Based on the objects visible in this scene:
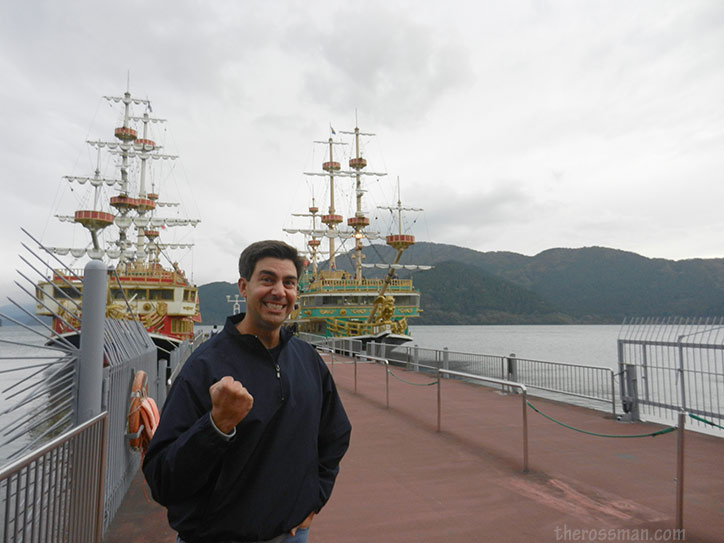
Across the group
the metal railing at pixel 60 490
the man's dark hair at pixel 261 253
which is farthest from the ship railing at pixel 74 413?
the man's dark hair at pixel 261 253

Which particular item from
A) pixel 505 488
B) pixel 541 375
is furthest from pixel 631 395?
pixel 541 375

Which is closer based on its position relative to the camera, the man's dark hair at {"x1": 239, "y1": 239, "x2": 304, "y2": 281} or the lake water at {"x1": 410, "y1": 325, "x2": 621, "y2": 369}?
the man's dark hair at {"x1": 239, "y1": 239, "x2": 304, "y2": 281}

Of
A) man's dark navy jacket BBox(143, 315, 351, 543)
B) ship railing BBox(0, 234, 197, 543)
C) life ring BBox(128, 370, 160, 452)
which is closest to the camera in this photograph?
man's dark navy jacket BBox(143, 315, 351, 543)

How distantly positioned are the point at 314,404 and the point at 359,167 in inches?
1986

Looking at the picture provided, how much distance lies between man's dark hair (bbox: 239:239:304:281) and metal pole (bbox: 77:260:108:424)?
2319 mm

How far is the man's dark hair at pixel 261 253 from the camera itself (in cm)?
212

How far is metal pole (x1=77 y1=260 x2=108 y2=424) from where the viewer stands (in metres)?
3.73

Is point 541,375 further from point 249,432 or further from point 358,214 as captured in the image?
point 358,214

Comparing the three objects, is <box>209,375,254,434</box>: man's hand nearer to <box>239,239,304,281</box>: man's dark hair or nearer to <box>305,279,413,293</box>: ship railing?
<box>239,239,304,281</box>: man's dark hair

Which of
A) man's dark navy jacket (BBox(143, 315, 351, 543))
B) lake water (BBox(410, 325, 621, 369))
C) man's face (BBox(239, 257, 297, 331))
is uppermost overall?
man's face (BBox(239, 257, 297, 331))

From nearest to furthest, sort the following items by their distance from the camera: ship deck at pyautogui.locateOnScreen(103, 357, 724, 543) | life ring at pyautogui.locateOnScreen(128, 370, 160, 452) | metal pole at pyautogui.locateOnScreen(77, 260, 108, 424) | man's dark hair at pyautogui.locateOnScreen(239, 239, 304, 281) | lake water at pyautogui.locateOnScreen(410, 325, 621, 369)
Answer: man's dark hair at pyautogui.locateOnScreen(239, 239, 304, 281), metal pole at pyautogui.locateOnScreen(77, 260, 108, 424), ship deck at pyautogui.locateOnScreen(103, 357, 724, 543), life ring at pyautogui.locateOnScreen(128, 370, 160, 452), lake water at pyautogui.locateOnScreen(410, 325, 621, 369)

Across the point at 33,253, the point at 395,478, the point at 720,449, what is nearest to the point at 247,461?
the point at 33,253

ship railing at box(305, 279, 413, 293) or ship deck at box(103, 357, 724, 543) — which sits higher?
ship railing at box(305, 279, 413, 293)

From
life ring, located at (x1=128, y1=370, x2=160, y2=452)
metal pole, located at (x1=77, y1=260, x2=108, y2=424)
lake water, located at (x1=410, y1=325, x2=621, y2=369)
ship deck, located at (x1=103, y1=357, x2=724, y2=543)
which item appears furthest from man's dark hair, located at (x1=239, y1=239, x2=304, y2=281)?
lake water, located at (x1=410, y1=325, x2=621, y2=369)
